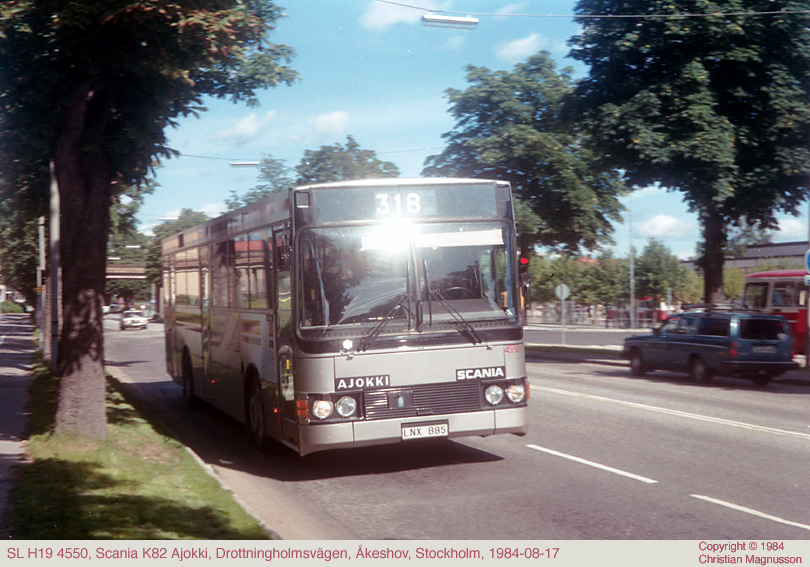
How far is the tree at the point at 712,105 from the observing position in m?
23.8

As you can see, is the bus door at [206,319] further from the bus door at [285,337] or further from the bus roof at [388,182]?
the bus roof at [388,182]

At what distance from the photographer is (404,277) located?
29.9 feet

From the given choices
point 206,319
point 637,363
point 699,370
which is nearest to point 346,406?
point 206,319

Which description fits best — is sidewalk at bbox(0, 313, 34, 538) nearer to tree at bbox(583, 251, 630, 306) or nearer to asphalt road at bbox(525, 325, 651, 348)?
asphalt road at bbox(525, 325, 651, 348)

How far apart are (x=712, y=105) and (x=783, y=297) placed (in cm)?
863

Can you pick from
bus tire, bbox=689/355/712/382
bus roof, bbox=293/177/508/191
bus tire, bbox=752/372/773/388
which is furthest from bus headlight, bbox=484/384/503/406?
bus tire, bbox=752/372/773/388

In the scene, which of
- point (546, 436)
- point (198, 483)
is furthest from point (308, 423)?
point (546, 436)

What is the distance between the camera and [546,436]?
11844 millimetres

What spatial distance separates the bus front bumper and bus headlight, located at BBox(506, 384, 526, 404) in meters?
0.15

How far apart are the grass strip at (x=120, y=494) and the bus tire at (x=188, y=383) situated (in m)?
3.95

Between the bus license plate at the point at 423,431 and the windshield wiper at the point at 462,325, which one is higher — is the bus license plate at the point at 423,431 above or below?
below

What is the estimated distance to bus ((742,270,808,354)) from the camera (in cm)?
2873

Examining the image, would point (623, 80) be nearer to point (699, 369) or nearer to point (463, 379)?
point (699, 369)

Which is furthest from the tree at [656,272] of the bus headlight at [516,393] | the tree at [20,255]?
the bus headlight at [516,393]
